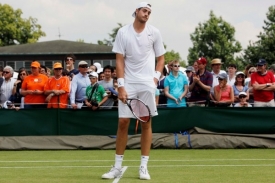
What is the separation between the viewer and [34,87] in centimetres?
1819

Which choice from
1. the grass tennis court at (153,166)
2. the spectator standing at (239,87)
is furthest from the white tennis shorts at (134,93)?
the spectator standing at (239,87)

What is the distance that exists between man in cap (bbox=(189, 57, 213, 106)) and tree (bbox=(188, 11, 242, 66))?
69.0 metres

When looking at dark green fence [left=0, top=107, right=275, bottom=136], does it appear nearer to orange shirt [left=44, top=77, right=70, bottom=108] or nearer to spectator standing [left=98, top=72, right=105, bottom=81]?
orange shirt [left=44, top=77, right=70, bottom=108]

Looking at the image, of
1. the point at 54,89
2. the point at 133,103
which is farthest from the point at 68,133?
the point at 133,103

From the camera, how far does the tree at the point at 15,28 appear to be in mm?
100375

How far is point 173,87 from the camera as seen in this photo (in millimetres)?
17906

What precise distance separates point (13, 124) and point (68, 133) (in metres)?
1.35

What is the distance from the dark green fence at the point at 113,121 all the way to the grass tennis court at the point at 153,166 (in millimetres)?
1270

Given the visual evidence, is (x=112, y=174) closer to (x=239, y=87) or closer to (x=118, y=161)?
(x=118, y=161)

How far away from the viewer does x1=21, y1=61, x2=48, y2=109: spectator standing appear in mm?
18188

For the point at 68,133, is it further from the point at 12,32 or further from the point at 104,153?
the point at 12,32

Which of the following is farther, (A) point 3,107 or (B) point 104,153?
(A) point 3,107

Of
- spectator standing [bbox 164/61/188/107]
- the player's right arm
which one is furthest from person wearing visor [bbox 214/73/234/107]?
the player's right arm

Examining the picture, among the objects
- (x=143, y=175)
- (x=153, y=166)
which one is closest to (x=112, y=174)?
(x=143, y=175)
